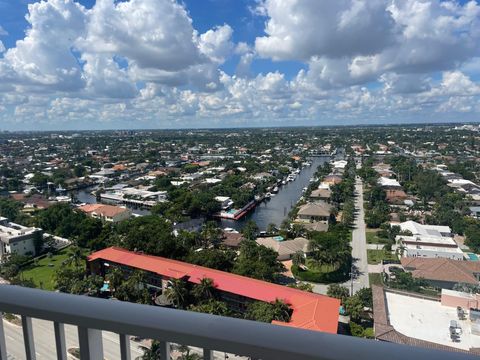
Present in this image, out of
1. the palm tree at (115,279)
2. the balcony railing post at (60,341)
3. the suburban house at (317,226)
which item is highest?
the balcony railing post at (60,341)

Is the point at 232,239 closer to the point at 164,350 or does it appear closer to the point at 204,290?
the point at 204,290

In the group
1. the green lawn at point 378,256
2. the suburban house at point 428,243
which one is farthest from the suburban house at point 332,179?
the green lawn at point 378,256

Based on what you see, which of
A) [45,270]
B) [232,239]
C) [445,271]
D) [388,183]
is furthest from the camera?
[388,183]

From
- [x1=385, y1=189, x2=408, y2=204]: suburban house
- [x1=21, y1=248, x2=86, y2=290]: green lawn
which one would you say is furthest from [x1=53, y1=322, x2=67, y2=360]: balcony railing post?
[x1=385, y1=189, x2=408, y2=204]: suburban house

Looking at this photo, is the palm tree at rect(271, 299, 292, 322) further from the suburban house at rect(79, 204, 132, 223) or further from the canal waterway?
the suburban house at rect(79, 204, 132, 223)

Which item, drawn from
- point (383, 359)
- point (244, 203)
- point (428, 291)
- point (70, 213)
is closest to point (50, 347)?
point (383, 359)

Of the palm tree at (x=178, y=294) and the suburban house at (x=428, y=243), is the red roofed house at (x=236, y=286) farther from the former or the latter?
the suburban house at (x=428, y=243)

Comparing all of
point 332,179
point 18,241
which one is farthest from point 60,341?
point 332,179
